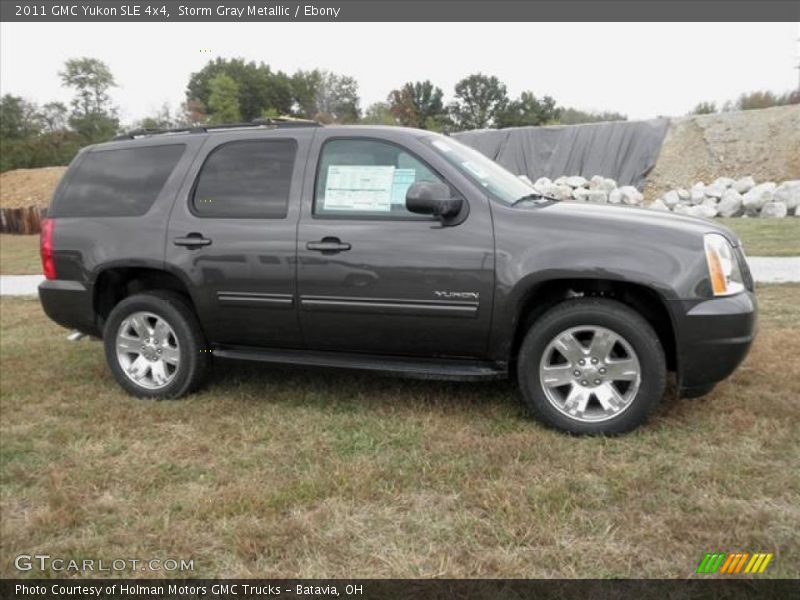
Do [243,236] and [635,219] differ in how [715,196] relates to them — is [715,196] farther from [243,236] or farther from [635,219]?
[243,236]

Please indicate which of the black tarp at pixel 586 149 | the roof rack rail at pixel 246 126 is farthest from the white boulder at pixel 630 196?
the roof rack rail at pixel 246 126

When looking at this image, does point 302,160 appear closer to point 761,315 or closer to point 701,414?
point 701,414

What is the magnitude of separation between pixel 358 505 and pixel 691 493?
1.49 m

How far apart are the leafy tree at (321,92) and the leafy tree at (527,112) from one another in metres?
16.0

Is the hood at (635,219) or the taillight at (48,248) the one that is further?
the taillight at (48,248)

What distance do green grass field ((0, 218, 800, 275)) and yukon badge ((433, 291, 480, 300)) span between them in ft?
25.4

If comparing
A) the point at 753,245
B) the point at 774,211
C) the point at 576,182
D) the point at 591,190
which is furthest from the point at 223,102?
A: the point at 753,245

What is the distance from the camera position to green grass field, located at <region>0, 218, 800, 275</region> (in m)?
10.4

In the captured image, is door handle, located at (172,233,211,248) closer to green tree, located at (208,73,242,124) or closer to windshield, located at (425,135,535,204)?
windshield, located at (425,135,535,204)

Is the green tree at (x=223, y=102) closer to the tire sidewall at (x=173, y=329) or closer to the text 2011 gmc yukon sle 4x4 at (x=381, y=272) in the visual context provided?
the text 2011 gmc yukon sle 4x4 at (x=381, y=272)

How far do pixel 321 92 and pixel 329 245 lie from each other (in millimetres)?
71139

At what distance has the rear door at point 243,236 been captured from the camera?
414cm

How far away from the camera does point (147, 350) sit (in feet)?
Result: 15.1

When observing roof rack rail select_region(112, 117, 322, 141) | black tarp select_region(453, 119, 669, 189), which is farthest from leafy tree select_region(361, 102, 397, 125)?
roof rack rail select_region(112, 117, 322, 141)
